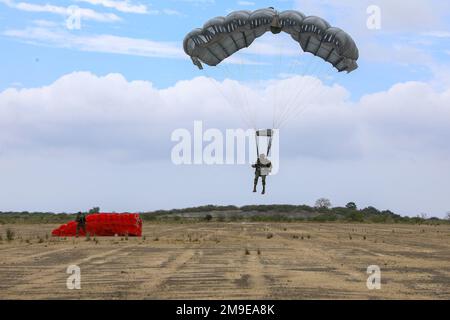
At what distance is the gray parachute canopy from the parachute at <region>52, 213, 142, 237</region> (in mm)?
13603

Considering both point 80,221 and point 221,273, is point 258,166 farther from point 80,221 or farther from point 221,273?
point 80,221

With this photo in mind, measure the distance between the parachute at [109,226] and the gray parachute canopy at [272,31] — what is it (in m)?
13.6

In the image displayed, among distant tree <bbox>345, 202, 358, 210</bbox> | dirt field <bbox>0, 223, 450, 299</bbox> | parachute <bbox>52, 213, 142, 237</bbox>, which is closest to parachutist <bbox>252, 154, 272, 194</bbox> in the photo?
dirt field <bbox>0, 223, 450, 299</bbox>

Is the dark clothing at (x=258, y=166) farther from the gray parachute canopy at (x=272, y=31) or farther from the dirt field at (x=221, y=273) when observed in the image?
the gray parachute canopy at (x=272, y=31)

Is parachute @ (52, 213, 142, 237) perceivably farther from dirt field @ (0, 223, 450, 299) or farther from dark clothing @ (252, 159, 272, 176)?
dark clothing @ (252, 159, 272, 176)

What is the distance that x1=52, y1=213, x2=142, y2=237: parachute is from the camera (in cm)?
3931

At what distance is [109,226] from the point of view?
39.5 meters

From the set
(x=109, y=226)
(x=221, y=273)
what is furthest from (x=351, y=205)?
(x=221, y=273)

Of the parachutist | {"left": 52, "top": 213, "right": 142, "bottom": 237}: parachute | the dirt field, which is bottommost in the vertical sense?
the dirt field

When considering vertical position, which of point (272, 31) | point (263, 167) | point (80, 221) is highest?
point (272, 31)

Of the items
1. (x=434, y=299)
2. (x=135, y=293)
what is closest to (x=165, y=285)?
(x=135, y=293)

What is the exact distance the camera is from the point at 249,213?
13875 centimetres

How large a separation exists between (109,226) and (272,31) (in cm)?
1788
